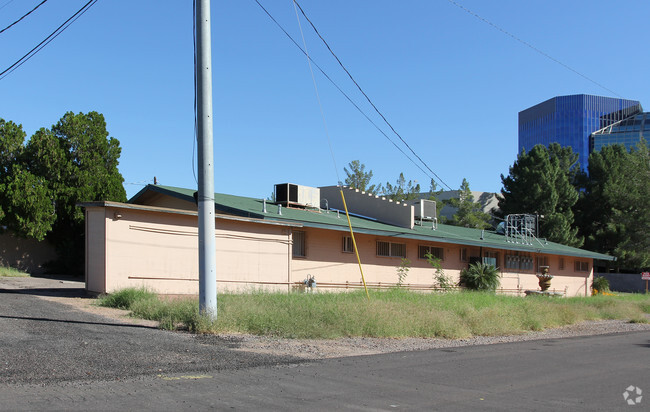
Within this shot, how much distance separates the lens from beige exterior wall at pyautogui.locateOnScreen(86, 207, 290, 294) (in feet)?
56.2

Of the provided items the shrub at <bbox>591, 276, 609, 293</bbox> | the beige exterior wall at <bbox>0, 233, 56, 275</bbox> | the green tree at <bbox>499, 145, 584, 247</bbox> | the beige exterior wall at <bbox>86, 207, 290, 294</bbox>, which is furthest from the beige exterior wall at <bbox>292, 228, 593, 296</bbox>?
the green tree at <bbox>499, 145, 584, 247</bbox>

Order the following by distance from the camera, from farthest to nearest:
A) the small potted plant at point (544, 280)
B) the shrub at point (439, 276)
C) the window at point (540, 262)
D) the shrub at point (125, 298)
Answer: the window at point (540, 262)
the small potted plant at point (544, 280)
the shrub at point (439, 276)
the shrub at point (125, 298)

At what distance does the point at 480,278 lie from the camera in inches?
1209

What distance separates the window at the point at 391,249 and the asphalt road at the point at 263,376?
14170 millimetres

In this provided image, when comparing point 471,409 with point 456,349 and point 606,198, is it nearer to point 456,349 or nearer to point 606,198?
point 456,349

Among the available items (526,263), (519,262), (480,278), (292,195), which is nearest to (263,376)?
(292,195)

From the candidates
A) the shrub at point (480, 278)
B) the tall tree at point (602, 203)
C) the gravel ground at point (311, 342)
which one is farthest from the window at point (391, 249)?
the tall tree at point (602, 203)

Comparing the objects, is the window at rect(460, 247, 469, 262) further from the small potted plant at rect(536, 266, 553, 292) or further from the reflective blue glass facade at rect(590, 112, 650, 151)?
the reflective blue glass facade at rect(590, 112, 650, 151)

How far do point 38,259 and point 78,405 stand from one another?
28445 mm

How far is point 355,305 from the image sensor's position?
611 inches

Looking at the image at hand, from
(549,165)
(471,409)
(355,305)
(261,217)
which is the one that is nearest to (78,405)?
(471,409)

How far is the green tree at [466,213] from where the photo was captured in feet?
182

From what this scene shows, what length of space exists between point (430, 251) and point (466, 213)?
2758 centimetres

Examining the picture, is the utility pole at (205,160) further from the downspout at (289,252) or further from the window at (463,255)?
the window at (463,255)
